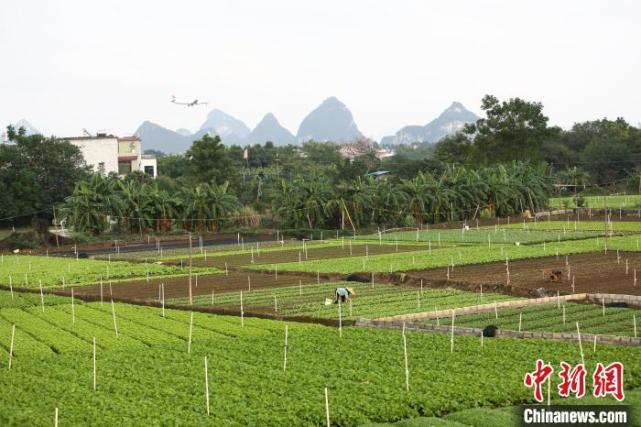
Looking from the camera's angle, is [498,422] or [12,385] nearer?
[498,422]

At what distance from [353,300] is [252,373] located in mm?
14608

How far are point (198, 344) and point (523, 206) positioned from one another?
64.4 meters

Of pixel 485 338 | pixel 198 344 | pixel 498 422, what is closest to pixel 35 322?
pixel 198 344

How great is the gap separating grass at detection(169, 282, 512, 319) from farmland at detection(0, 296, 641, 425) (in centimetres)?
335

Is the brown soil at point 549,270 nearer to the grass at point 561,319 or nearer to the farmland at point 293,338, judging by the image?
the farmland at point 293,338

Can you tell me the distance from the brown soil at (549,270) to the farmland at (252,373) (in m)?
13.0

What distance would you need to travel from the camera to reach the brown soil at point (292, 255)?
57500mm

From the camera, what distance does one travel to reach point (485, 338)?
95.3 ft

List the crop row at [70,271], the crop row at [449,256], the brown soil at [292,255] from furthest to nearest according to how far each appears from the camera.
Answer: the brown soil at [292,255]
the crop row at [449,256]
the crop row at [70,271]

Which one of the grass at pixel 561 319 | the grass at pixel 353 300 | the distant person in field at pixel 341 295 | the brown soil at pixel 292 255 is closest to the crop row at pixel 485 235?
the brown soil at pixel 292 255

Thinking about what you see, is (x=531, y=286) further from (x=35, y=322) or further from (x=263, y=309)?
(x=35, y=322)

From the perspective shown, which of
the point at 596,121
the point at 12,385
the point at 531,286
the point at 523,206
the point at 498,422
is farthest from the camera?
the point at 596,121

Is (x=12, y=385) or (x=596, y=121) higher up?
(x=596, y=121)

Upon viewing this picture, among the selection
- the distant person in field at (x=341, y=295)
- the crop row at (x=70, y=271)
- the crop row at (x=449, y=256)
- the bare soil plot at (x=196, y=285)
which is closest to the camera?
the distant person in field at (x=341, y=295)
